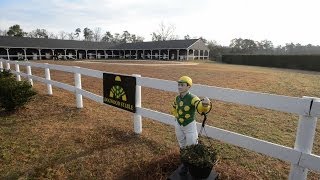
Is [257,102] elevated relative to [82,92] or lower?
elevated

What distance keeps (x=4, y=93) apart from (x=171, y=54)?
187 ft

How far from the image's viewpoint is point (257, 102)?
12.5 ft

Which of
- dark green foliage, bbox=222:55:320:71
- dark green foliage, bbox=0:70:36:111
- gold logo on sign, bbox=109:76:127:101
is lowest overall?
dark green foliage, bbox=222:55:320:71

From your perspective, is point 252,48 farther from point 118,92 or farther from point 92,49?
point 118,92

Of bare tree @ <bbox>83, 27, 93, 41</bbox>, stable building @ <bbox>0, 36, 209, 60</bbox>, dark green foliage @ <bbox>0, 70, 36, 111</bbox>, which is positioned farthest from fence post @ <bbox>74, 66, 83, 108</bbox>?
bare tree @ <bbox>83, 27, 93, 41</bbox>

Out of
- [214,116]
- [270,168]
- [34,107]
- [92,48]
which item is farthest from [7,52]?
[270,168]

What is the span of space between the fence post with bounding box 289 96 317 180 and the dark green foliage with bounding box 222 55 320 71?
42.4 m

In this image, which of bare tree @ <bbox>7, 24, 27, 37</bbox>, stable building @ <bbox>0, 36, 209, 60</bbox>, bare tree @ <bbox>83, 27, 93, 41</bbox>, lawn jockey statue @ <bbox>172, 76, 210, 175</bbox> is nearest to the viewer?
lawn jockey statue @ <bbox>172, 76, 210, 175</bbox>

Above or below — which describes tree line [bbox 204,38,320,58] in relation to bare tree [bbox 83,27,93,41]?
below

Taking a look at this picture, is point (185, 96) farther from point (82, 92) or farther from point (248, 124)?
point (82, 92)

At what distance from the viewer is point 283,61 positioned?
46062 mm

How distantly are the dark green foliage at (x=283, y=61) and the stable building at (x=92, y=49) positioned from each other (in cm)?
953

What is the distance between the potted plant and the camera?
10.3 ft

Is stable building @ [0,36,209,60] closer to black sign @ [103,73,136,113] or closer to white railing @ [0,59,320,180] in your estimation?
black sign @ [103,73,136,113]
